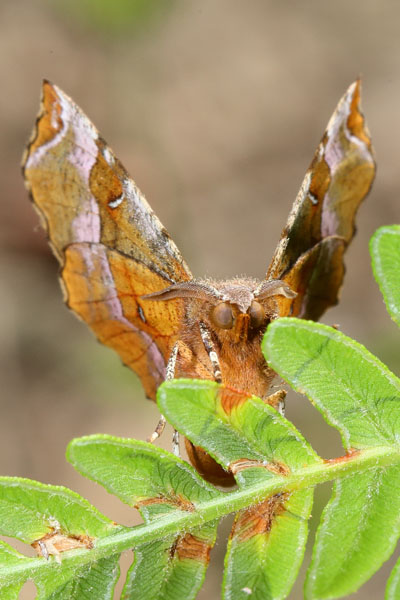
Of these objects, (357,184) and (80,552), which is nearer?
(80,552)

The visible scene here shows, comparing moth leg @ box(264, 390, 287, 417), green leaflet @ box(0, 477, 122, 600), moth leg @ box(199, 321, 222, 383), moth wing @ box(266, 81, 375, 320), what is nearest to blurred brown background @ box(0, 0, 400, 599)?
moth wing @ box(266, 81, 375, 320)

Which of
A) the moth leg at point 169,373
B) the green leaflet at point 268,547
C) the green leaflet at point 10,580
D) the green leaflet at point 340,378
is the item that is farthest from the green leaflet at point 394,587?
the green leaflet at point 10,580

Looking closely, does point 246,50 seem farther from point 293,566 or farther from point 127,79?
point 293,566

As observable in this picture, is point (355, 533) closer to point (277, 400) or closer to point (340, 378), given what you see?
point (340, 378)

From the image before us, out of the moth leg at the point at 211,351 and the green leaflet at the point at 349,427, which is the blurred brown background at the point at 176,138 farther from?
the green leaflet at the point at 349,427

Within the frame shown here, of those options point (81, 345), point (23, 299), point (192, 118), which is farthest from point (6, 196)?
point (192, 118)

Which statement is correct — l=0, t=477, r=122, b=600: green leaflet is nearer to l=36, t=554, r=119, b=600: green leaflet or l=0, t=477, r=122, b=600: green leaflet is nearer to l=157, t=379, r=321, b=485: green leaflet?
l=36, t=554, r=119, b=600: green leaflet

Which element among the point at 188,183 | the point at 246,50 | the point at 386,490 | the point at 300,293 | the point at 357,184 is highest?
the point at 246,50
